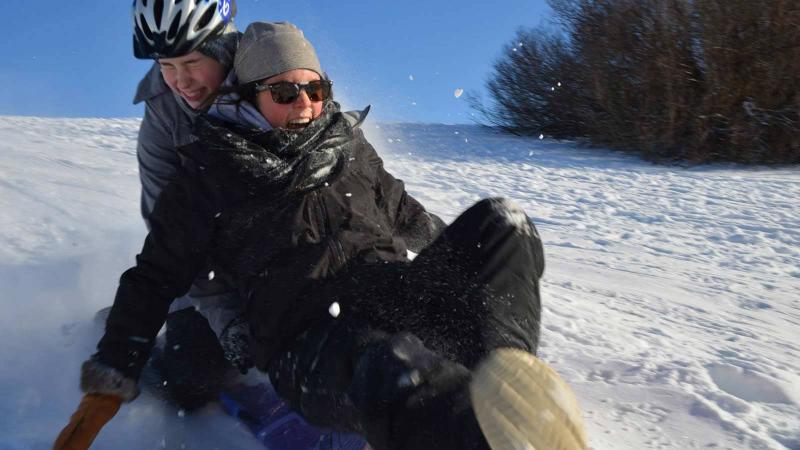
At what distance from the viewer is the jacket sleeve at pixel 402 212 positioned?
2.03 metres

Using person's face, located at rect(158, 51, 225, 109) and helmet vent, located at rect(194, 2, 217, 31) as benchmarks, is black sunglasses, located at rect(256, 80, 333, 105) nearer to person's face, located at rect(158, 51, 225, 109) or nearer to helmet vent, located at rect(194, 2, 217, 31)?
person's face, located at rect(158, 51, 225, 109)

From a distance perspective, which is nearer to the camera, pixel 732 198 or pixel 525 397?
pixel 525 397

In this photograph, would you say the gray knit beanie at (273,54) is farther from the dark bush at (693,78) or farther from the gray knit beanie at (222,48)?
the dark bush at (693,78)

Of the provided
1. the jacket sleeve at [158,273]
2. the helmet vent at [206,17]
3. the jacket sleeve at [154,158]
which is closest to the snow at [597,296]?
the jacket sleeve at [158,273]

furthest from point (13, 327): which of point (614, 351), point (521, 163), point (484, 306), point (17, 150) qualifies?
point (521, 163)

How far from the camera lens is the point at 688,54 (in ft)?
32.2

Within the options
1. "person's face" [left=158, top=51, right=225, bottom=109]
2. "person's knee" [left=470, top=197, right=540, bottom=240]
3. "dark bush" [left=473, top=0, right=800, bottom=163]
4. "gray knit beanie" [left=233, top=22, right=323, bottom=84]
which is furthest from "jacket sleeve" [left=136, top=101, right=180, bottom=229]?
"dark bush" [left=473, top=0, right=800, bottom=163]

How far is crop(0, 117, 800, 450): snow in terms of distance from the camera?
1771mm

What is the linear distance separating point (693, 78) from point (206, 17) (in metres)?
9.10

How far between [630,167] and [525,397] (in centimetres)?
783

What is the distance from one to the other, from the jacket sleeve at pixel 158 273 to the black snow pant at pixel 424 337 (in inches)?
13.2

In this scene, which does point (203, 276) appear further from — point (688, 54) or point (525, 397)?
point (688, 54)

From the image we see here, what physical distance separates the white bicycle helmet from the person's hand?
1.08 m

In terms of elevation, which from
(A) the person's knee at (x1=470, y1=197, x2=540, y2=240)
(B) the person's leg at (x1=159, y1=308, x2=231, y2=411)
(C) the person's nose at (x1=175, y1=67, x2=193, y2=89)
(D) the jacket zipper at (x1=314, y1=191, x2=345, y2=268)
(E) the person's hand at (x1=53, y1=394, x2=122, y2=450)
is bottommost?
(B) the person's leg at (x1=159, y1=308, x2=231, y2=411)
